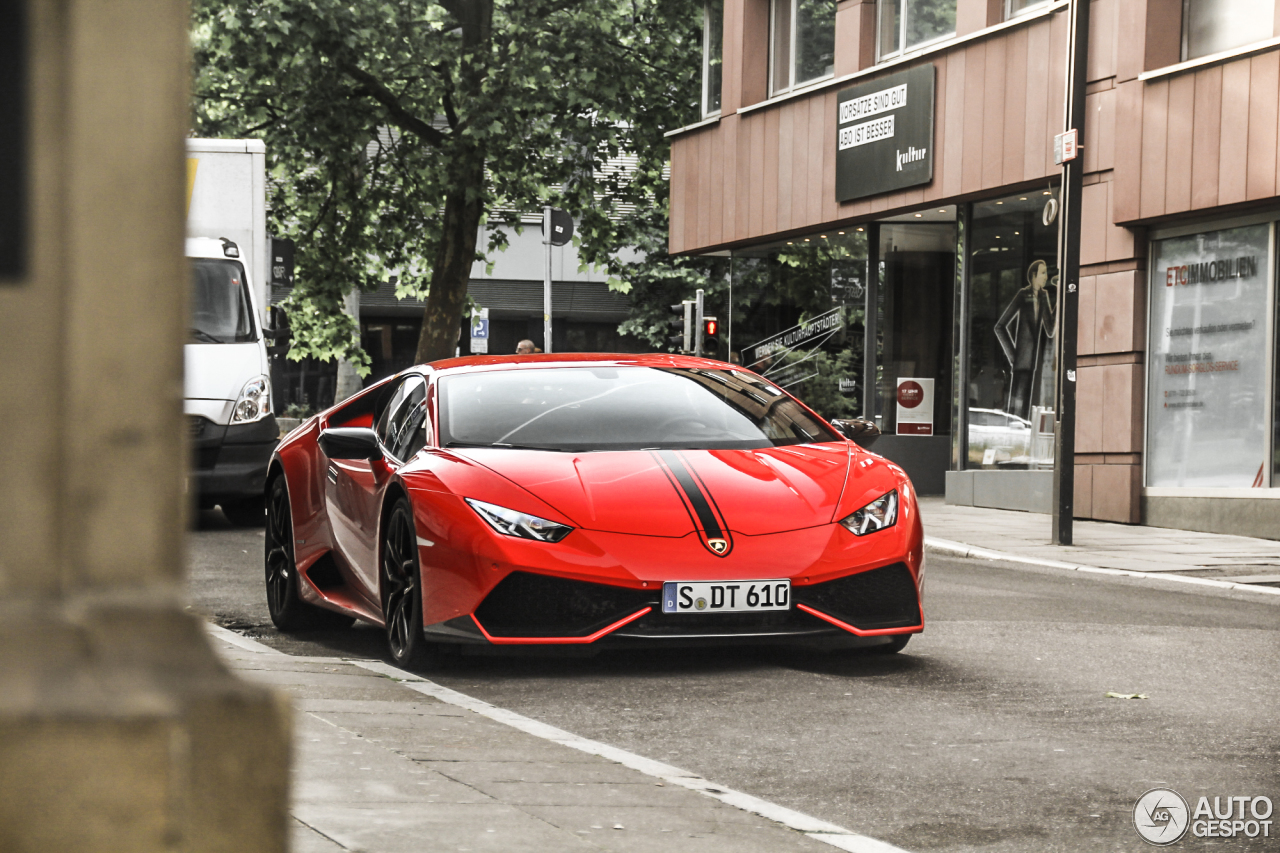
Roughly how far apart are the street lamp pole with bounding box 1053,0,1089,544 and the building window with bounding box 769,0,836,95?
869cm

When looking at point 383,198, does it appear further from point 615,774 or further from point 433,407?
point 615,774

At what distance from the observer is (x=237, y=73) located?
24.4 m

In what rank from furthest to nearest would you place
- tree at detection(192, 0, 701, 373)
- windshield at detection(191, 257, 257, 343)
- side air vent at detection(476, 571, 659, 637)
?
tree at detection(192, 0, 701, 373) → windshield at detection(191, 257, 257, 343) → side air vent at detection(476, 571, 659, 637)

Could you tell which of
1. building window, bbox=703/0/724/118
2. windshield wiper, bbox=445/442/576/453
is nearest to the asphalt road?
windshield wiper, bbox=445/442/576/453

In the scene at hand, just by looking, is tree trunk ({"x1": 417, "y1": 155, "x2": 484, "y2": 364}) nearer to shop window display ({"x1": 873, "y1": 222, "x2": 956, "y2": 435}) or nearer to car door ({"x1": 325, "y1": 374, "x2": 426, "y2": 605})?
shop window display ({"x1": 873, "y1": 222, "x2": 956, "y2": 435})

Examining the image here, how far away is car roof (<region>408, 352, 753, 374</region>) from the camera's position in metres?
8.01

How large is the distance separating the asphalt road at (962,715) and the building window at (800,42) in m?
15.5

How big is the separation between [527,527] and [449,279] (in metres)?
20.3

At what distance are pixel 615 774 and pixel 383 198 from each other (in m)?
23.8

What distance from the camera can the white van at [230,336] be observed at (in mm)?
14617

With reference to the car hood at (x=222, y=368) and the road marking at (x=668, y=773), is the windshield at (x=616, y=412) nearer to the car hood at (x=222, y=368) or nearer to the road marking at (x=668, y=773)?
the road marking at (x=668, y=773)

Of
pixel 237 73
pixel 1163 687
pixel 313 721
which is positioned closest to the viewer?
pixel 313 721

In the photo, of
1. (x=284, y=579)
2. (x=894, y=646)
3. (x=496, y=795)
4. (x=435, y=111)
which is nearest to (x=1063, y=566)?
(x=894, y=646)

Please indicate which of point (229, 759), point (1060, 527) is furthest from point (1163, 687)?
point (1060, 527)
